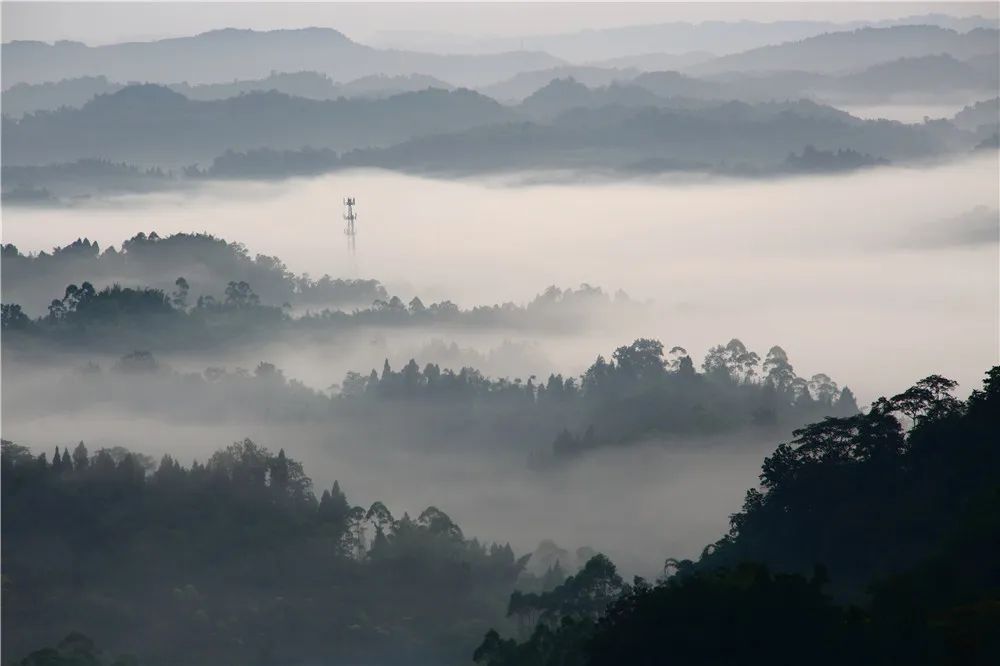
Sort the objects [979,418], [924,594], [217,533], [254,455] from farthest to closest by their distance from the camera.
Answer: [254,455] < [217,533] < [979,418] < [924,594]

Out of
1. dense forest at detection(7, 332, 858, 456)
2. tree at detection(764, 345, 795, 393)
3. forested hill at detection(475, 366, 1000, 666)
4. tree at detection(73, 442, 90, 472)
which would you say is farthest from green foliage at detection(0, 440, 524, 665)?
tree at detection(764, 345, 795, 393)

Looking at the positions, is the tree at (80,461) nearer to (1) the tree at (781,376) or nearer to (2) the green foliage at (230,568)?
(2) the green foliage at (230,568)

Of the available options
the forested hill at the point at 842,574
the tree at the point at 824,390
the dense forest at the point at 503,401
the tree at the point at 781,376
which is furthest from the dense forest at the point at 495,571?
the tree at the point at 781,376

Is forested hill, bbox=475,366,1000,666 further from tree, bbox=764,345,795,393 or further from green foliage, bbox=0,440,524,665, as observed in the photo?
tree, bbox=764,345,795,393

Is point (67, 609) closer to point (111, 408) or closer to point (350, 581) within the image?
point (350, 581)

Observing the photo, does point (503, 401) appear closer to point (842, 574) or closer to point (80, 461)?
point (80, 461)

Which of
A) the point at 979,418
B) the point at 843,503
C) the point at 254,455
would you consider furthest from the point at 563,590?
the point at 254,455

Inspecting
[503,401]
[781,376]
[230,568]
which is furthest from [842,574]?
[503,401]
